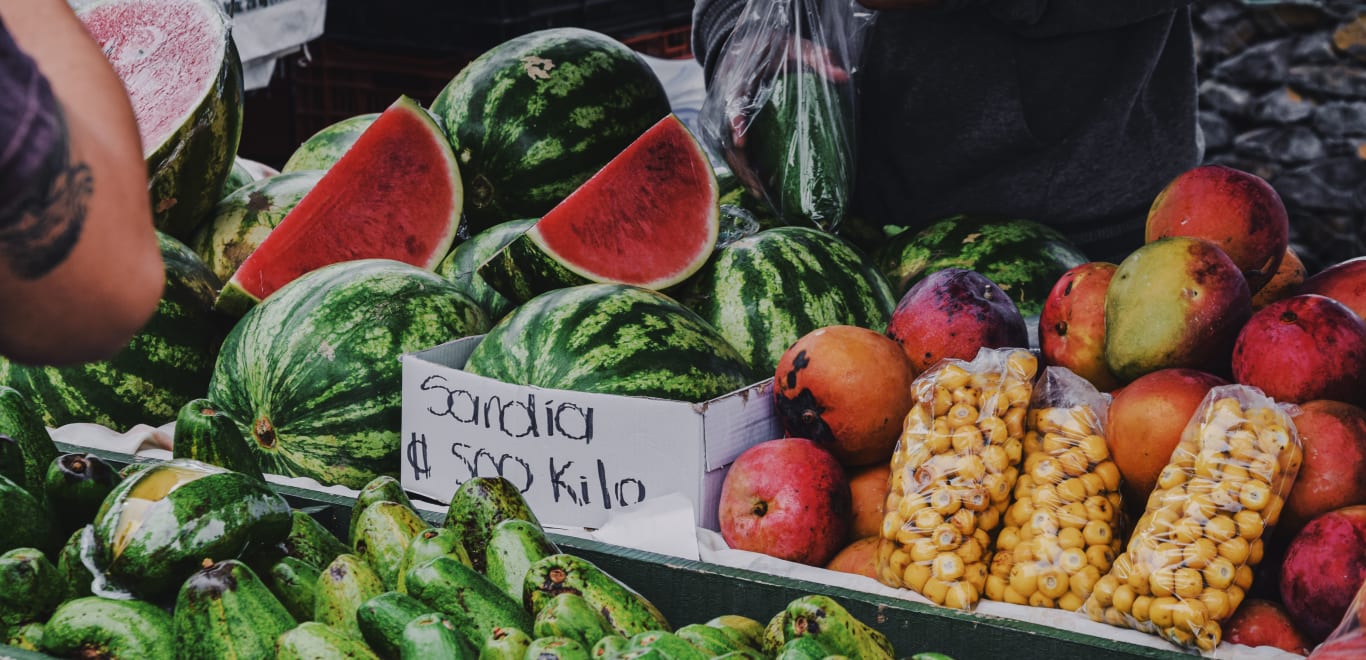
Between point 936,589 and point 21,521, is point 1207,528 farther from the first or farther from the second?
point 21,521

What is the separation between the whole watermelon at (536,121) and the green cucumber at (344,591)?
4.93ft

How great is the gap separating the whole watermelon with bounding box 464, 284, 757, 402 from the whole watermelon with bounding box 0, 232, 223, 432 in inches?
28.3

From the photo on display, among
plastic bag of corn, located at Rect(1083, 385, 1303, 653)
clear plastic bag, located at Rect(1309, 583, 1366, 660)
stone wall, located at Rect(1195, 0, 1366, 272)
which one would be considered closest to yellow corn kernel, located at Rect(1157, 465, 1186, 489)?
plastic bag of corn, located at Rect(1083, 385, 1303, 653)

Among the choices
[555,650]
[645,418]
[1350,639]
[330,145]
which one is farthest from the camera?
[330,145]

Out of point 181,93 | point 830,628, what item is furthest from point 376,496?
point 181,93

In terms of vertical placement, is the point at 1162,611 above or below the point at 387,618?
below

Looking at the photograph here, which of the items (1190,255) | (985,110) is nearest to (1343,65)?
(985,110)

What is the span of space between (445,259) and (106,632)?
158cm

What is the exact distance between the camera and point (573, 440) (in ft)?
6.70

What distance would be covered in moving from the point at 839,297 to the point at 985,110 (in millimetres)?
885

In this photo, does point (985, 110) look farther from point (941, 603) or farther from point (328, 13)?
point (328, 13)

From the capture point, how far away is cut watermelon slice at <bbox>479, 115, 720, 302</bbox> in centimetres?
252

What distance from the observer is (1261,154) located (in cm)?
717

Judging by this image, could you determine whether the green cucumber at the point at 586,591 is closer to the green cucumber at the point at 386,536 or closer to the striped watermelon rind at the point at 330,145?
the green cucumber at the point at 386,536
